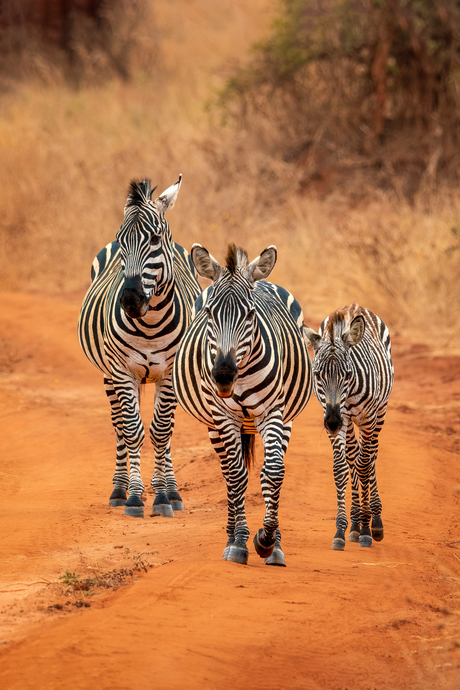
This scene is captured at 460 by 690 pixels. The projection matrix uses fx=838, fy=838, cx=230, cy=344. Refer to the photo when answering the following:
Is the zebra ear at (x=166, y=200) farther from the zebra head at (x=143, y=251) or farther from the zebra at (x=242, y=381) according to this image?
the zebra at (x=242, y=381)

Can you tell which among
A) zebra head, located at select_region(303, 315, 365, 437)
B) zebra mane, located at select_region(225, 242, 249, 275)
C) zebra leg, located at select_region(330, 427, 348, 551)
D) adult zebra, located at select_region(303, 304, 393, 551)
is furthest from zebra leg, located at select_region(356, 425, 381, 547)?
zebra mane, located at select_region(225, 242, 249, 275)

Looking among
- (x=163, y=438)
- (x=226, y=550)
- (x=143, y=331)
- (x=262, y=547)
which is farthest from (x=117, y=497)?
(x=262, y=547)

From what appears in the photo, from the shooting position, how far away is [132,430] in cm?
710

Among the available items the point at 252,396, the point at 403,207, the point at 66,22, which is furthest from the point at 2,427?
the point at 66,22

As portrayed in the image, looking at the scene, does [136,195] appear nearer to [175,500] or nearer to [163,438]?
[163,438]

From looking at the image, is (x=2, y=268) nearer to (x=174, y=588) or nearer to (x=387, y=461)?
(x=387, y=461)

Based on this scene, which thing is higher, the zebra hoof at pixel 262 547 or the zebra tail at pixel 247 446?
the zebra tail at pixel 247 446

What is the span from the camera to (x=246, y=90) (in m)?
22.2

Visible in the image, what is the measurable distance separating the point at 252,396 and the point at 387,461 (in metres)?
3.50

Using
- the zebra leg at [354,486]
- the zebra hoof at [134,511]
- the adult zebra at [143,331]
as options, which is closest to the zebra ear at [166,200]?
the adult zebra at [143,331]

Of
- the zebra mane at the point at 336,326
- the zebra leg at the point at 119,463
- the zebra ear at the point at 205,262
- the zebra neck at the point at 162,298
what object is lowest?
the zebra leg at the point at 119,463

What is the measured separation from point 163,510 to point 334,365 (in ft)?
7.14

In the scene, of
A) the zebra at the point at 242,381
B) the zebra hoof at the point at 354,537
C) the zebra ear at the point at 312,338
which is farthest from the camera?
the zebra hoof at the point at 354,537

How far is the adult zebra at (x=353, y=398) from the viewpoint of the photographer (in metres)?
5.79
